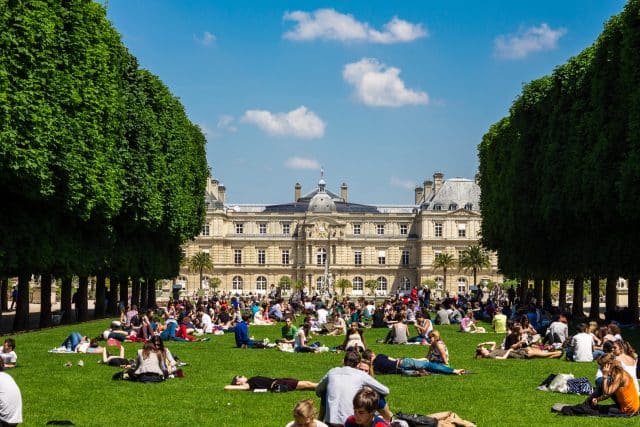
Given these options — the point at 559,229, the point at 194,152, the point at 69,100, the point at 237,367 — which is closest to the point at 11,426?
the point at 237,367

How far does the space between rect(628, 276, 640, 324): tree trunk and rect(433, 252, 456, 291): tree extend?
196 ft

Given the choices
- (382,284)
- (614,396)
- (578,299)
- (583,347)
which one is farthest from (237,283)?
(614,396)

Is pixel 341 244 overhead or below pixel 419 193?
below

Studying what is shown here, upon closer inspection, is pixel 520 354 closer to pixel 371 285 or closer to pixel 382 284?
pixel 371 285

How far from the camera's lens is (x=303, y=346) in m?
23.1

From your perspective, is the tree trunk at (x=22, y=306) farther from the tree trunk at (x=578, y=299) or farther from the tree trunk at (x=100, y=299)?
the tree trunk at (x=578, y=299)

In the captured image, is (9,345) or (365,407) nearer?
(365,407)

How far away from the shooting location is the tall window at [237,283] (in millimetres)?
101875

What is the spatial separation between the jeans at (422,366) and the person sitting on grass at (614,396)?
4.48 metres

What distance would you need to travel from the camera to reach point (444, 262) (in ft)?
315

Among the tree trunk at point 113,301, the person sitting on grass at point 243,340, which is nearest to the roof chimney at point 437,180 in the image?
the tree trunk at point 113,301

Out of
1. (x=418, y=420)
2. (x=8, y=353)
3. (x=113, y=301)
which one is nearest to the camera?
(x=418, y=420)

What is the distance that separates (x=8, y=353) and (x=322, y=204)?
88.1 metres

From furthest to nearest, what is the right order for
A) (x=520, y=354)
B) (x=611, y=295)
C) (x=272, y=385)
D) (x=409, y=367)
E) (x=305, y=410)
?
1. (x=611, y=295)
2. (x=520, y=354)
3. (x=409, y=367)
4. (x=272, y=385)
5. (x=305, y=410)
